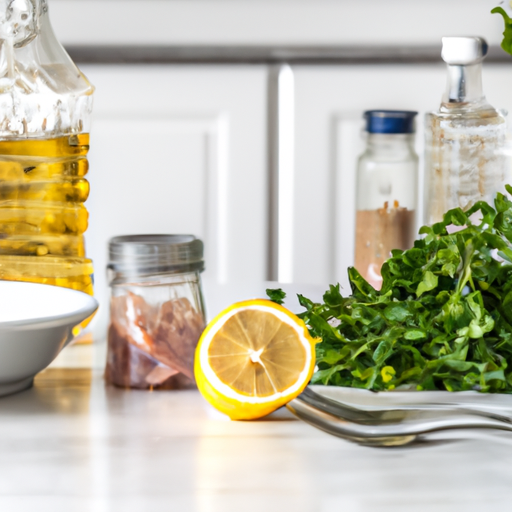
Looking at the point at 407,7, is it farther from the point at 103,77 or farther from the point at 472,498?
the point at 472,498

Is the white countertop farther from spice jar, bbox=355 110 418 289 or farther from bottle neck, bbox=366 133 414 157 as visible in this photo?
bottle neck, bbox=366 133 414 157

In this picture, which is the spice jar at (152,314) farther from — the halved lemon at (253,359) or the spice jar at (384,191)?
the spice jar at (384,191)

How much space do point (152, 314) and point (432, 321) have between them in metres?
0.19

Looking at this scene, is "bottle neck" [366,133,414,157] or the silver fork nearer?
the silver fork

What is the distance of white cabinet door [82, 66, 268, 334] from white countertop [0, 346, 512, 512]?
1.10 meters

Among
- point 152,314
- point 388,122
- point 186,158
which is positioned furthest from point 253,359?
point 186,158

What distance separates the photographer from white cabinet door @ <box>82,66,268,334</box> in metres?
1.57

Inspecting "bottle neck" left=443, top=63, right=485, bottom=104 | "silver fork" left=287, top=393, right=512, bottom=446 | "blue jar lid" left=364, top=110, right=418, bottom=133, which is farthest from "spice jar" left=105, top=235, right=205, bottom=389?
"blue jar lid" left=364, top=110, right=418, bottom=133

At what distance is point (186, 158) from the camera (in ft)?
5.21

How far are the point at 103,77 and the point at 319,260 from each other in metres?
0.59

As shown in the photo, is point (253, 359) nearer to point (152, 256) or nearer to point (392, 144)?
point (152, 256)

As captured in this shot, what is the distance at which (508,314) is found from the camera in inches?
20.2

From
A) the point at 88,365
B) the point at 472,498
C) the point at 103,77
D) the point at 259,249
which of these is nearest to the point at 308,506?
the point at 472,498

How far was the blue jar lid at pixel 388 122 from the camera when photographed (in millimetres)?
1014
